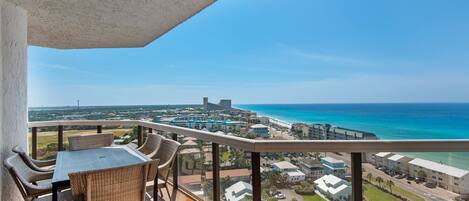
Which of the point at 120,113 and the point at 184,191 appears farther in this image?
the point at 120,113

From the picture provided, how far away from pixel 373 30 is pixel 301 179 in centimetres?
1155

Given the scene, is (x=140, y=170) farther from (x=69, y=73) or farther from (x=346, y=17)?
(x=346, y=17)

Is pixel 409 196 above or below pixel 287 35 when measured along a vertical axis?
below

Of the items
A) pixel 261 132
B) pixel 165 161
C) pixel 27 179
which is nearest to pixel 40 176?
pixel 27 179

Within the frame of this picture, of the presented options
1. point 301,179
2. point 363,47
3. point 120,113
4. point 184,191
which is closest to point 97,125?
point 120,113

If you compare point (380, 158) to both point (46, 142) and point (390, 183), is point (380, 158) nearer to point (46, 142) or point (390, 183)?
point (390, 183)

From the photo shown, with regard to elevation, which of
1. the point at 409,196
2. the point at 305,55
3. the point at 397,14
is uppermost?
the point at 397,14

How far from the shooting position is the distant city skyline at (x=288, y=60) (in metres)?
8.05

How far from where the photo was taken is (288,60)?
14242 millimetres

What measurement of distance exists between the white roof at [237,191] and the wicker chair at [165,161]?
2.64ft

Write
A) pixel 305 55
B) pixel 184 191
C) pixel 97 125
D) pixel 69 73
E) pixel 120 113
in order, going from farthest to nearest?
pixel 305 55 → pixel 69 73 → pixel 120 113 → pixel 97 125 → pixel 184 191

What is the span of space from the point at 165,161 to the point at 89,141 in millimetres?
1773

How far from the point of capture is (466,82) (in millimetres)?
9484

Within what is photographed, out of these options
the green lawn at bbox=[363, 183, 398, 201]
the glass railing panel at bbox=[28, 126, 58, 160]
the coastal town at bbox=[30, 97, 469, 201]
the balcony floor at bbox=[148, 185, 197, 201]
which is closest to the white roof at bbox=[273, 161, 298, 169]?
the coastal town at bbox=[30, 97, 469, 201]
